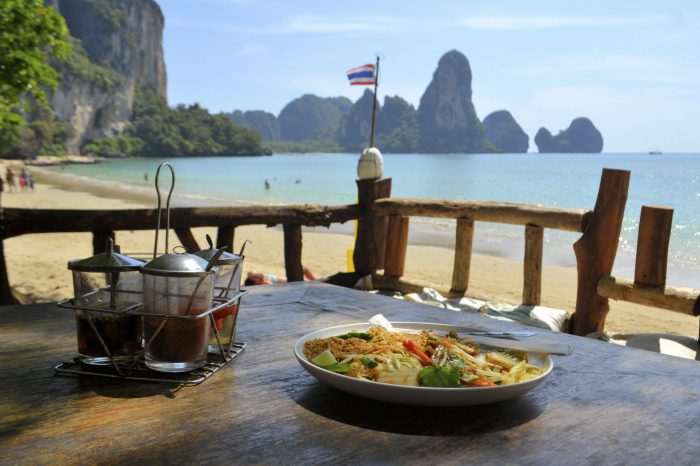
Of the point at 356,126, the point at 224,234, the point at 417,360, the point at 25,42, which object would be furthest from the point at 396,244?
the point at 356,126

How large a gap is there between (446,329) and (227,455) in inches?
26.5

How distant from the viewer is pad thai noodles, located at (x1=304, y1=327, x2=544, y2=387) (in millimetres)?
950

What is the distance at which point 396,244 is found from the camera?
5.08m

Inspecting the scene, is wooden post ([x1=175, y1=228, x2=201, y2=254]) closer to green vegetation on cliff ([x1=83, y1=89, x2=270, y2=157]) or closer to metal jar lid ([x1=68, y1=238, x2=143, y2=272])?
metal jar lid ([x1=68, y1=238, x2=143, y2=272])

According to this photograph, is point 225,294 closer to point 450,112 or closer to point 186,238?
point 186,238

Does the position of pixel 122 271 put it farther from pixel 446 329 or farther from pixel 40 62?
pixel 40 62

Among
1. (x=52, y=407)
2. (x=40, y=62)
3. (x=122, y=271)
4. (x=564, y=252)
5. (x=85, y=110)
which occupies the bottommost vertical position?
(x=564, y=252)

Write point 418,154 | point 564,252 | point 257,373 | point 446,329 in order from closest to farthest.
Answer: point 257,373, point 446,329, point 564,252, point 418,154

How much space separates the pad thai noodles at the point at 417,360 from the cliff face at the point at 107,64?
6757cm

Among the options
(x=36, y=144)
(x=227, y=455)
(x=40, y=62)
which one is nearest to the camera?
(x=227, y=455)

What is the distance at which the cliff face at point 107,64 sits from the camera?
210 ft

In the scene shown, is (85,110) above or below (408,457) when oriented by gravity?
above

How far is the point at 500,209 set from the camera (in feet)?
14.6

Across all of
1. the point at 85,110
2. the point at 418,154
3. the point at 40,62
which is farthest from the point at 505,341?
the point at 418,154
